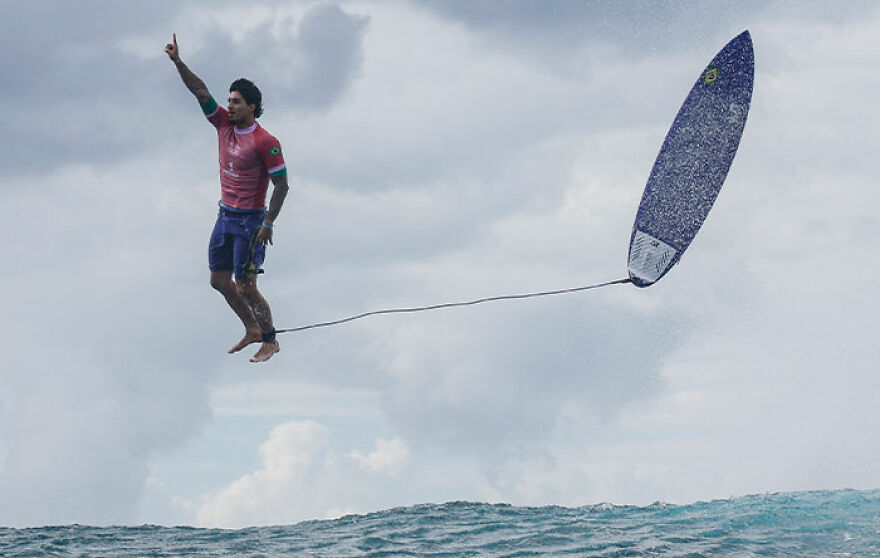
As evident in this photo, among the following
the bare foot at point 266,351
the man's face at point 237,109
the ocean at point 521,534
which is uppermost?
the man's face at point 237,109

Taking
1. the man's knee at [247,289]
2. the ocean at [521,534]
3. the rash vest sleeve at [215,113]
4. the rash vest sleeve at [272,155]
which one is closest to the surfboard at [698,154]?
the ocean at [521,534]

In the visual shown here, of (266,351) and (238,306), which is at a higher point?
(238,306)

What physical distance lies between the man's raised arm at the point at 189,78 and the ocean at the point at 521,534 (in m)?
6.25

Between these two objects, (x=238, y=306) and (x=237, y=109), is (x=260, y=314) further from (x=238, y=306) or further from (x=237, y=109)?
(x=237, y=109)

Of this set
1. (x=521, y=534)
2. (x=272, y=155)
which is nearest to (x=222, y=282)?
(x=272, y=155)

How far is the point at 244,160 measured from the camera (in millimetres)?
12234

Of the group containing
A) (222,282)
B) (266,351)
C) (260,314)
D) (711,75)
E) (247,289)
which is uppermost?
(711,75)

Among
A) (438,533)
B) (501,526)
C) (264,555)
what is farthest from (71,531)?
(501,526)

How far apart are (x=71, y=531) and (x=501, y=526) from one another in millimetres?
6898

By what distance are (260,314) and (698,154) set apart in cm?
678

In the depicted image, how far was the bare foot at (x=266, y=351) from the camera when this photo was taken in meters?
13.0

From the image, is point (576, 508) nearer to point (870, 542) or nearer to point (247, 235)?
point (870, 542)

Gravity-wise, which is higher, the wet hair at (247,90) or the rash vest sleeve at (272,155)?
the wet hair at (247,90)

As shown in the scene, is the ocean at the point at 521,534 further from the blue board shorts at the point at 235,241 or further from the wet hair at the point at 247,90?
the wet hair at the point at 247,90
